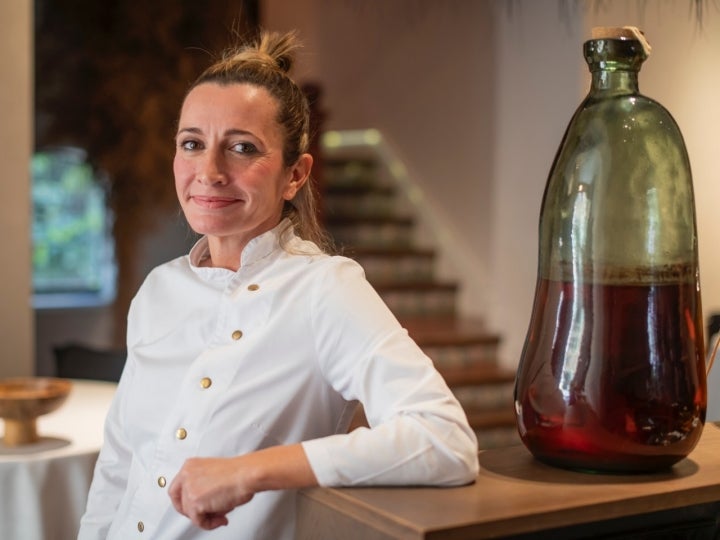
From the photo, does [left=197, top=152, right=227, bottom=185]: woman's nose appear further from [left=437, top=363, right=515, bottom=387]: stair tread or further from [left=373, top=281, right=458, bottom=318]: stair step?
[left=373, top=281, right=458, bottom=318]: stair step

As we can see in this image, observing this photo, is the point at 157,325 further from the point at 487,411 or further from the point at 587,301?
the point at 487,411

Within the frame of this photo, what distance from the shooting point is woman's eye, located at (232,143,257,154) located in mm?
1290

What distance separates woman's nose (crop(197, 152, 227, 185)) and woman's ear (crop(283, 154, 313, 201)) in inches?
4.7

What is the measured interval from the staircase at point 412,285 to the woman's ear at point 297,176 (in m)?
3.69

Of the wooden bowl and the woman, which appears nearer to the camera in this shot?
the woman

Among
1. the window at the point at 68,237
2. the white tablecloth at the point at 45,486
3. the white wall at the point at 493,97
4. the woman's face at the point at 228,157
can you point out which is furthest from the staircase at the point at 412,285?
the woman's face at the point at 228,157

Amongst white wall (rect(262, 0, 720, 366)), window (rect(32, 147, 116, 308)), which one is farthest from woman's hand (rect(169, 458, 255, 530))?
window (rect(32, 147, 116, 308))

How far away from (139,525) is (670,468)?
0.63 meters

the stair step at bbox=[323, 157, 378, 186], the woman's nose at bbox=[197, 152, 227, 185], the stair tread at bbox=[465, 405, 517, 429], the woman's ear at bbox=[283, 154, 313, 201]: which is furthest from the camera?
the stair step at bbox=[323, 157, 378, 186]

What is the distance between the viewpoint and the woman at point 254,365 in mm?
1051

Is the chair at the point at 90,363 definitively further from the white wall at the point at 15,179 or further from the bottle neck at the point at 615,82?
the bottle neck at the point at 615,82

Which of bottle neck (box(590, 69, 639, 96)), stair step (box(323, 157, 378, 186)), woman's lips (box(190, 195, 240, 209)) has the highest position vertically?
stair step (box(323, 157, 378, 186))

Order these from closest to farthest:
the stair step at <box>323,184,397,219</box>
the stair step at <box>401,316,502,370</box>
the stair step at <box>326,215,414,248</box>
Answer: the stair step at <box>401,316,502,370</box>, the stair step at <box>326,215,414,248</box>, the stair step at <box>323,184,397,219</box>

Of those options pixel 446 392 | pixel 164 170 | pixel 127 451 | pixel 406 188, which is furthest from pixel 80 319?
pixel 446 392
